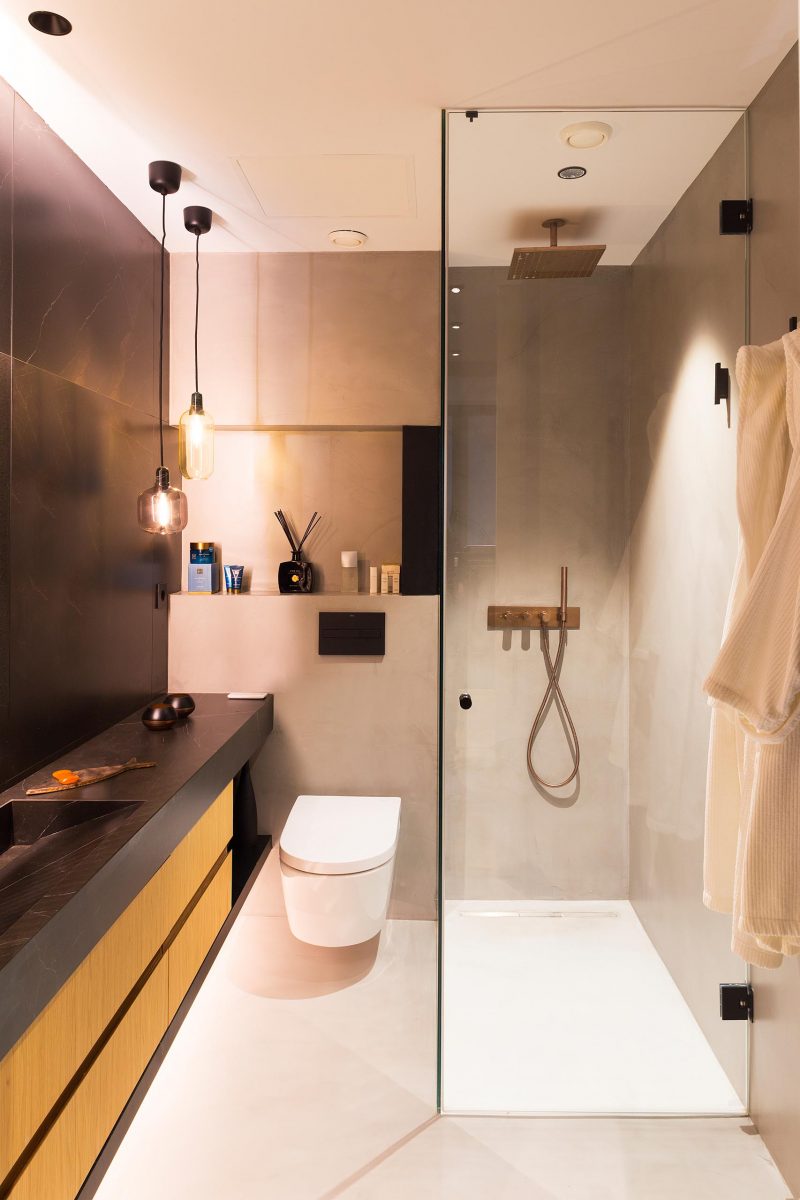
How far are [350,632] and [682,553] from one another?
1.37 metres

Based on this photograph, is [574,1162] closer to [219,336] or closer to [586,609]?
[586,609]

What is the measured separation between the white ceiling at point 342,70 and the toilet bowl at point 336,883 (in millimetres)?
2008

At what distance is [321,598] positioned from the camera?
9.93 ft

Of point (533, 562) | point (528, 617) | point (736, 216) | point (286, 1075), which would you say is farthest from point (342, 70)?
point (286, 1075)

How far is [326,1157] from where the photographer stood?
1837 mm

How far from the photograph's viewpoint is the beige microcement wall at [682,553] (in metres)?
1.94

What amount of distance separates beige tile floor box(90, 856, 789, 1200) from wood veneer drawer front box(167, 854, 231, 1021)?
0.23 m

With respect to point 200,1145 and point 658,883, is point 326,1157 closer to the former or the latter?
point 200,1145

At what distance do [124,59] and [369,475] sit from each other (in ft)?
5.30

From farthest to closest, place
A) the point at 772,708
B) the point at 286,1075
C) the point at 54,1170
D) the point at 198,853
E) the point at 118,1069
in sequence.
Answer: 1. the point at 198,853
2. the point at 286,1075
3. the point at 118,1069
4. the point at 54,1170
5. the point at 772,708

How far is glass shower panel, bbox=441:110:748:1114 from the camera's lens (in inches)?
77.3

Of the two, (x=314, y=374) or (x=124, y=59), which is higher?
(x=124, y=59)

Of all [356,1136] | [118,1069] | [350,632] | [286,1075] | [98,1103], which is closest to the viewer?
[98,1103]

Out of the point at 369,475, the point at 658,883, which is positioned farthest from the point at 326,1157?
the point at 369,475
